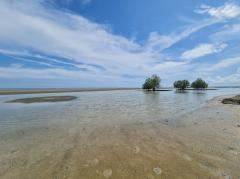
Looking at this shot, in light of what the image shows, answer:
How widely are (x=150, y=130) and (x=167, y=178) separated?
5.06 metres

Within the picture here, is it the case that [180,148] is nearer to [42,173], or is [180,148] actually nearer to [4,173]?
[42,173]

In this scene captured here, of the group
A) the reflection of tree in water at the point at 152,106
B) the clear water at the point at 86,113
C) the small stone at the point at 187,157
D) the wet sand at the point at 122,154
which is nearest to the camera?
the wet sand at the point at 122,154

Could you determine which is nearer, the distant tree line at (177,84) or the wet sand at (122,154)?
the wet sand at (122,154)

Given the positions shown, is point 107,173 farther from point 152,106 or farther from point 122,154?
point 152,106

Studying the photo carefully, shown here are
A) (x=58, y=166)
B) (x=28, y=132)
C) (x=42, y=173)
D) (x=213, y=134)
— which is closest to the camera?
(x=42, y=173)

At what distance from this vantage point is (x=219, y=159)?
16.9ft

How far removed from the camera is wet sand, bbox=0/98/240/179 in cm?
444

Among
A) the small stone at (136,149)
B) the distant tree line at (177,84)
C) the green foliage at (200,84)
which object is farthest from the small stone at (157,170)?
the green foliage at (200,84)

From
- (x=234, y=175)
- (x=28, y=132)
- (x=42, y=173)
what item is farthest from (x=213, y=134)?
(x=28, y=132)

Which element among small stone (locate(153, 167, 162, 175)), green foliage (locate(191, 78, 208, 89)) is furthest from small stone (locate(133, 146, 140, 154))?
green foliage (locate(191, 78, 208, 89))

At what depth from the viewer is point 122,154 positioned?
572cm

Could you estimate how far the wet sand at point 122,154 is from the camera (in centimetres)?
444

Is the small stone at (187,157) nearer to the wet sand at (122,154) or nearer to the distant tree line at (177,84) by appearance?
the wet sand at (122,154)

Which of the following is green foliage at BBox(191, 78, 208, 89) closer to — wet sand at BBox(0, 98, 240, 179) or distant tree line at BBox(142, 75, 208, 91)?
distant tree line at BBox(142, 75, 208, 91)
